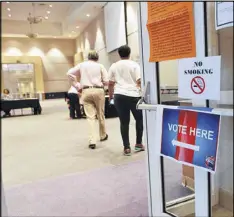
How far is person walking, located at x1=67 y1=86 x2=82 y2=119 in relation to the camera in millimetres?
7382

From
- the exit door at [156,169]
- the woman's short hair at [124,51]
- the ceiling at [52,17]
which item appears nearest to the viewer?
the exit door at [156,169]

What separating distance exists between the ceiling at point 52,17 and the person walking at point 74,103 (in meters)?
3.37

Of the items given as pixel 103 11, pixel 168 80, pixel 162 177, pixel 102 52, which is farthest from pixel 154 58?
pixel 103 11

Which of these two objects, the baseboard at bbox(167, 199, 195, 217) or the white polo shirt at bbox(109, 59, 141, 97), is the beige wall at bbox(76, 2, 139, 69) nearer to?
the white polo shirt at bbox(109, 59, 141, 97)

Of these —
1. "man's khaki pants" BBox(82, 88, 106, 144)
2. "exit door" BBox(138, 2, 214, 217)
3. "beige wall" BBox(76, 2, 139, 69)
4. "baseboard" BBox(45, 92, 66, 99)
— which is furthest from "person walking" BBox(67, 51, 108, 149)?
"baseboard" BBox(45, 92, 66, 99)

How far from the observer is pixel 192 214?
156 centimetres

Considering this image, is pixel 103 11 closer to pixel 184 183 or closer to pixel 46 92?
pixel 184 183

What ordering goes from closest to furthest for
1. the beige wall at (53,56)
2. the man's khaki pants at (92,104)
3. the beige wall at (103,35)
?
the man's khaki pants at (92,104) → the beige wall at (103,35) → the beige wall at (53,56)

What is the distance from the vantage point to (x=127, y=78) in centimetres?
350

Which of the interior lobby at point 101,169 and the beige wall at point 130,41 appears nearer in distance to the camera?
the interior lobby at point 101,169

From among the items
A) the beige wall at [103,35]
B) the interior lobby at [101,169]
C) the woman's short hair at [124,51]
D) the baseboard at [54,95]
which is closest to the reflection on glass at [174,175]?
the interior lobby at [101,169]

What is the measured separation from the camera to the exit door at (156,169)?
54.0 inches

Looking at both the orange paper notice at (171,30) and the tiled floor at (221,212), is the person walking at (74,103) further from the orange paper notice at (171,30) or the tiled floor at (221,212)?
the tiled floor at (221,212)

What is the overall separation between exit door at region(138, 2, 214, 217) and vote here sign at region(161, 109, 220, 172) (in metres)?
0.08
